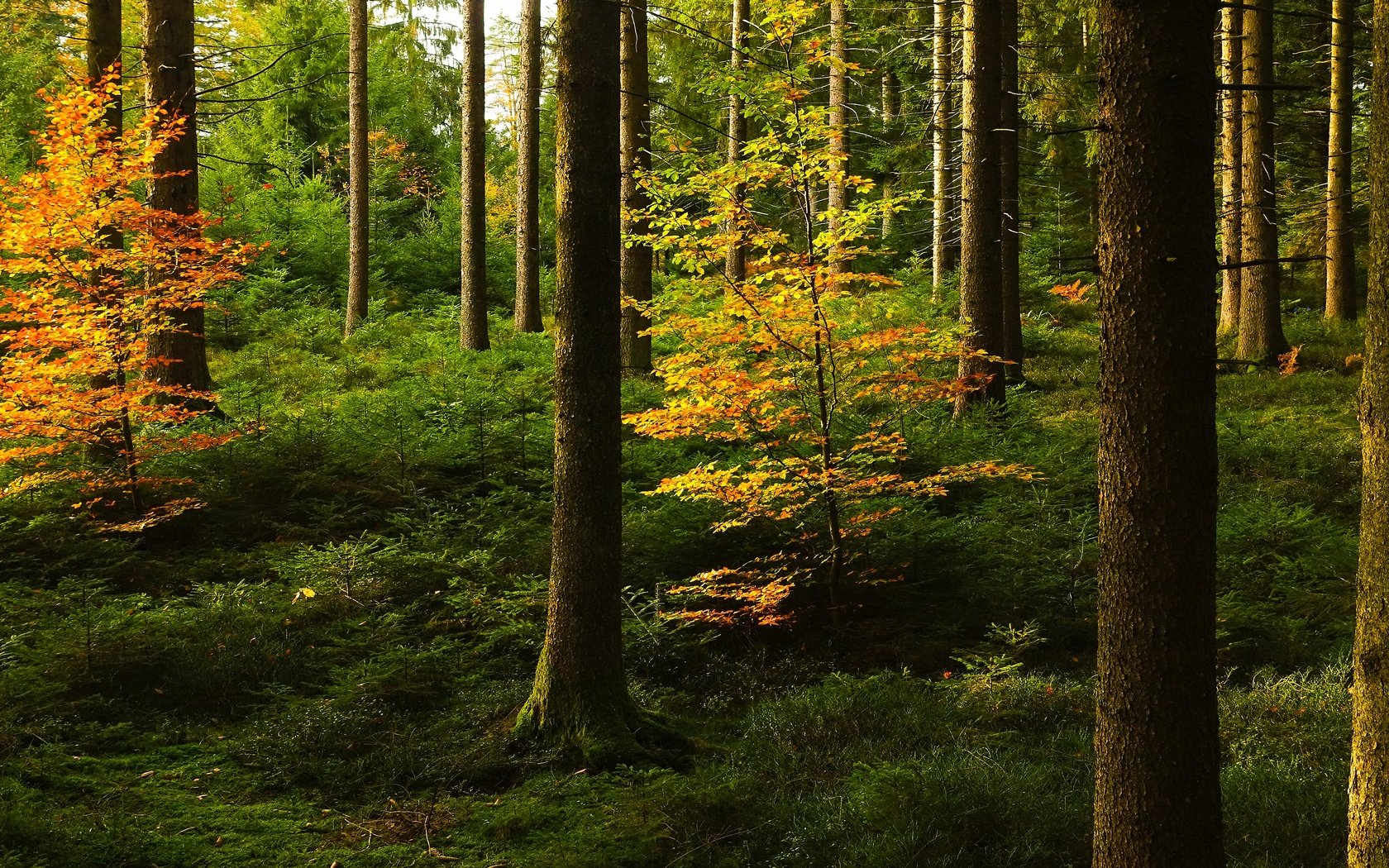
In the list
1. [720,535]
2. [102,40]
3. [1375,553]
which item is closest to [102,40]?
[102,40]

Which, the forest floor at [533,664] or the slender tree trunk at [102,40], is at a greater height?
the slender tree trunk at [102,40]

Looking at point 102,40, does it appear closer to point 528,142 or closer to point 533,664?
point 528,142

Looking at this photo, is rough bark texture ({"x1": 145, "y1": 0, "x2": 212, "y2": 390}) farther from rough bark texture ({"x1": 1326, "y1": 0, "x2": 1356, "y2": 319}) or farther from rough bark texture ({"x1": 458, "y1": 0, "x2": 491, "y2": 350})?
rough bark texture ({"x1": 1326, "y1": 0, "x2": 1356, "y2": 319})

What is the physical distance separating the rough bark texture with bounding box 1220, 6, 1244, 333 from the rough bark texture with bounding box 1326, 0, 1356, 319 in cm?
141

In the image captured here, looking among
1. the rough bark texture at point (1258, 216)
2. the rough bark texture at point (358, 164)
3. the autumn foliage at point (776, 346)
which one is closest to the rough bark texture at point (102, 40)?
the autumn foliage at point (776, 346)

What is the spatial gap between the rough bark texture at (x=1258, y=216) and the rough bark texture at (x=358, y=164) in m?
16.4

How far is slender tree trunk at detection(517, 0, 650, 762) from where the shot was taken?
571 centimetres

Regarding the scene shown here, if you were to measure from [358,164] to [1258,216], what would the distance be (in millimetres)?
16918

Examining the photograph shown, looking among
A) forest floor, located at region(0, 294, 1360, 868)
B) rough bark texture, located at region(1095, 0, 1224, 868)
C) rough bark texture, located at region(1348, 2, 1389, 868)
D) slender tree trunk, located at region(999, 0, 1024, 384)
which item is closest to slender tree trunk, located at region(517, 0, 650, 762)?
forest floor, located at region(0, 294, 1360, 868)

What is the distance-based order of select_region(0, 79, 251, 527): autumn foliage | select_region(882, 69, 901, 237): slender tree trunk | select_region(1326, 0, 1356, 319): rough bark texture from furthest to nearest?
select_region(882, 69, 901, 237): slender tree trunk < select_region(1326, 0, 1356, 319): rough bark texture < select_region(0, 79, 251, 527): autumn foliage

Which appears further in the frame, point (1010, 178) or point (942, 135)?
point (942, 135)

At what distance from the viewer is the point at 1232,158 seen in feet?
55.8

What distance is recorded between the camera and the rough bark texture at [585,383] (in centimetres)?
571

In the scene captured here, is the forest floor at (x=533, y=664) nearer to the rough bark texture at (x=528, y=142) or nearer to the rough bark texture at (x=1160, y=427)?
the rough bark texture at (x=1160, y=427)
